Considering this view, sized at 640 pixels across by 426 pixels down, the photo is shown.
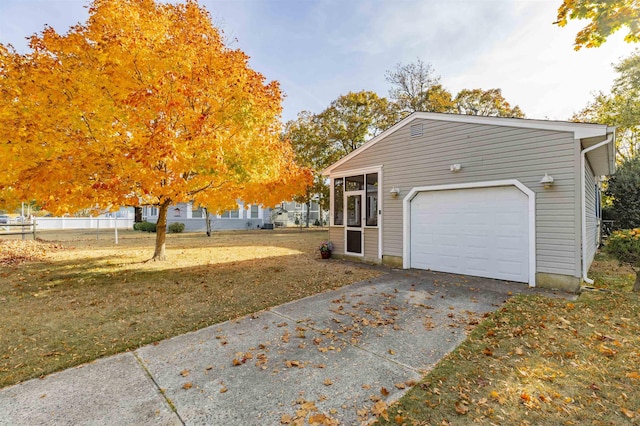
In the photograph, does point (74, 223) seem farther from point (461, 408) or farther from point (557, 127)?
point (557, 127)

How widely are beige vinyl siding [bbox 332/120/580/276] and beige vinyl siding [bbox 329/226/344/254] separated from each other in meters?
1.77

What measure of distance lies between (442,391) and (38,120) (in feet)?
27.5

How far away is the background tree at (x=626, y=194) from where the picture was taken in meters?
13.1

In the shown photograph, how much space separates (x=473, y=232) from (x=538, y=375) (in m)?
4.84

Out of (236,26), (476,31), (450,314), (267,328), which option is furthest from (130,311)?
(476,31)

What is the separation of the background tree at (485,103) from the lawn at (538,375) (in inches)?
832

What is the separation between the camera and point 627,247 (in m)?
5.97

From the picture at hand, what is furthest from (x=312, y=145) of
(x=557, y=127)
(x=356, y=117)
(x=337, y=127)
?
(x=557, y=127)

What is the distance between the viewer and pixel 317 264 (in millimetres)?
9617

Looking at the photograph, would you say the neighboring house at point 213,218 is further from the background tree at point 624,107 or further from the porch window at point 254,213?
the background tree at point 624,107

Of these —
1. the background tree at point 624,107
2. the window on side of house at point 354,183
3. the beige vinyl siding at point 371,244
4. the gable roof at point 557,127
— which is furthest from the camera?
the background tree at point 624,107

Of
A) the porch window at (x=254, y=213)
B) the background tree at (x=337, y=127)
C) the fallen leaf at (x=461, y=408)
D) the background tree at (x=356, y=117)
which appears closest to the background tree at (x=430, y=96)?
the background tree at (x=356, y=117)

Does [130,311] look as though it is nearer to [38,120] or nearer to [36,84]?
[38,120]

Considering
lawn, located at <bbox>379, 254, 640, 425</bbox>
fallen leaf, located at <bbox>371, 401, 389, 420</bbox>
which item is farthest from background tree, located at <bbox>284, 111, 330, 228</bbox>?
fallen leaf, located at <bbox>371, 401, 389, 420</bbox>
